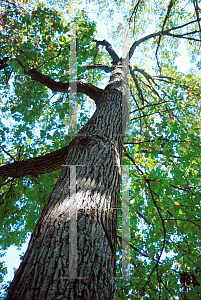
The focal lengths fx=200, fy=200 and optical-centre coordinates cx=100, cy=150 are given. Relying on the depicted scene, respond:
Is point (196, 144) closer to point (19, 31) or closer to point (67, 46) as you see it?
point (67, 46)

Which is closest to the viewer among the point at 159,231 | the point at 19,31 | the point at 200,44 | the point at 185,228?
the point at 185,228

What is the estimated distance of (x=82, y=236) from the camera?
1.37m

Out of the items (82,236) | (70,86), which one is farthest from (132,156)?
(82,236)

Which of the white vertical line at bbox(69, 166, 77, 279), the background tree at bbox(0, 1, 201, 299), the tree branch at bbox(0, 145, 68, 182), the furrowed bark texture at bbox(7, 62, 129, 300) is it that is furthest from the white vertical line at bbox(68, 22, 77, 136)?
the white vertical line at bbox(69, 166, 77, 279)

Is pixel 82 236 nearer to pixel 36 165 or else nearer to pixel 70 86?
pixel 36 165

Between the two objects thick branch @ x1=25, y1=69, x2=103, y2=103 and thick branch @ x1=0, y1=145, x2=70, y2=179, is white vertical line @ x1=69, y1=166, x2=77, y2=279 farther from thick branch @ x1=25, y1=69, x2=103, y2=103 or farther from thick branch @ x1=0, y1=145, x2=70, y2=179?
thick branch @ x1=25, y1=69, x2=103, y2=103

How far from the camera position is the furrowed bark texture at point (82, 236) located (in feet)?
3.62

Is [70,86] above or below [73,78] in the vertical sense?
below

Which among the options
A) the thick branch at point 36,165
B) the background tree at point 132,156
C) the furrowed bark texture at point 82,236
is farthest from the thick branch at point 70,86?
the furrowed bark texture at point 82,236

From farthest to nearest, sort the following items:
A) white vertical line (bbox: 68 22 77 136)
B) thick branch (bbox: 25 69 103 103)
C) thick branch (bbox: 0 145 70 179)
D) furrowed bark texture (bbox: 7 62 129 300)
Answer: white vertical line (bbox: 68 22 77 136), thick branch (bbox: 25 69 103 103), thick branch (bbox: 0 145 70 179), furrowed bark texture (bbox: 7 62 129 300)

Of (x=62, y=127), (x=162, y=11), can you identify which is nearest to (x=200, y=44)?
(x=162, y=11)

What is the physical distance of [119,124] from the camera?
2959mm

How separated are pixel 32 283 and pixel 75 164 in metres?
1.13

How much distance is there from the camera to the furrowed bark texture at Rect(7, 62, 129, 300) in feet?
3.62
